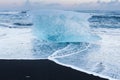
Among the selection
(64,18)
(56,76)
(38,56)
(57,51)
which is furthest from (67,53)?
(64,18)

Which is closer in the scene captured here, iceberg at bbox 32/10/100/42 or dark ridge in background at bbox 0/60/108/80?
dark ridge in background at bbox 0/60/108/80

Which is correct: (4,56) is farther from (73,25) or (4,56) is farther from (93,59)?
(73,25)

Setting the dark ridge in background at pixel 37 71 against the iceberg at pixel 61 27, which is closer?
the dark ridge in background at pixel 37 71

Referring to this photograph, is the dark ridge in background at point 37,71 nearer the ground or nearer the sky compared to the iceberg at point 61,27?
nearer the ground

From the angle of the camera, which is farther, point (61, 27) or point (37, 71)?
point (61, 27)
